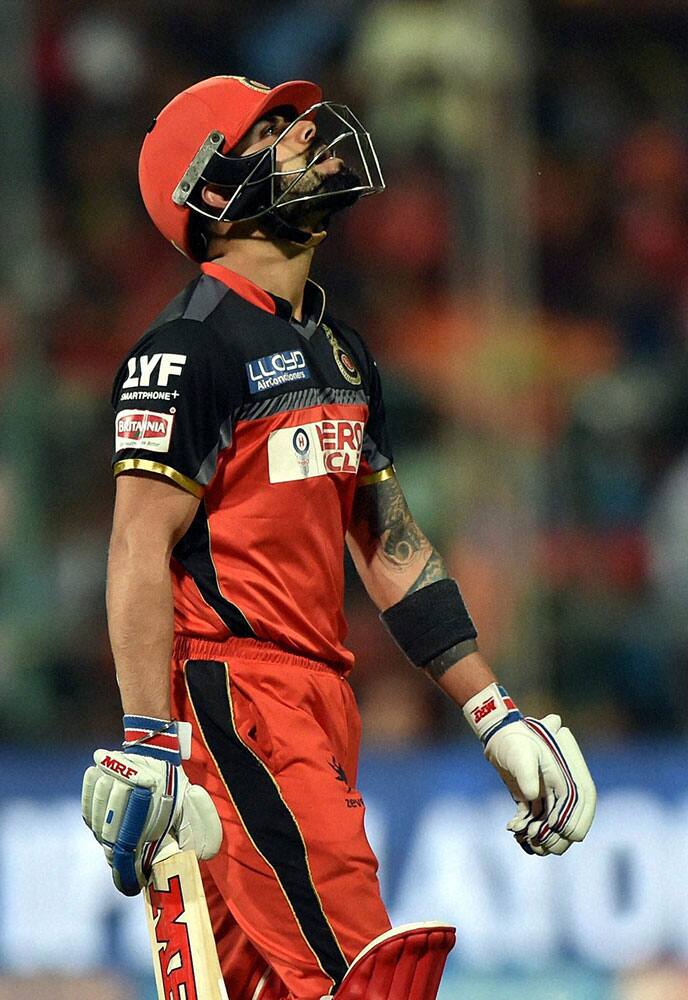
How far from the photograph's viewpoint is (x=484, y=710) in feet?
11.7

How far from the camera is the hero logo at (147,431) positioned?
3.16 meters

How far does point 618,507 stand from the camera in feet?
21.9

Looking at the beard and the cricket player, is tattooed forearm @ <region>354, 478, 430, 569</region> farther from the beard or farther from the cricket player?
the beard

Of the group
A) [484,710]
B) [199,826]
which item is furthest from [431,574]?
[199,826]

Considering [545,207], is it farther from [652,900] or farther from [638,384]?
[652,900]

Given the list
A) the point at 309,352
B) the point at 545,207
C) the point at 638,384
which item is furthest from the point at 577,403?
the point at 309,352

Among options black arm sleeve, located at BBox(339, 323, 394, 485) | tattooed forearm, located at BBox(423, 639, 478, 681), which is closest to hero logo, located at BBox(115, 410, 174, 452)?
black arm sleeve, located at BBox(339, 323, 394, 485)

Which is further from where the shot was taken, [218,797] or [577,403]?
[577,403]

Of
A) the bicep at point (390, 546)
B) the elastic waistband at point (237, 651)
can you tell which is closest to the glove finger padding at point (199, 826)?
the elastic waistband at point (237, 651)

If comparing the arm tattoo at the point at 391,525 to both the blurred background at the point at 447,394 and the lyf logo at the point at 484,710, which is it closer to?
the lyf logo at the point at 484,710

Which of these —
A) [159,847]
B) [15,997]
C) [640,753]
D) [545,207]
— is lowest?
[15,997]

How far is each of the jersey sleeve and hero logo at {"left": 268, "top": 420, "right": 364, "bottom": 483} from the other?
10 centimetres

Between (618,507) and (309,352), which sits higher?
(309,352)

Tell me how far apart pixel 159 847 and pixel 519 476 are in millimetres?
3466
